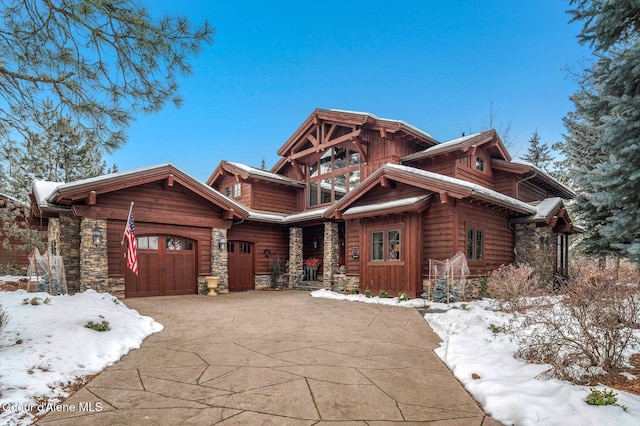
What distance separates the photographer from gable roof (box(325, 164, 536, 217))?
1027 centimetres

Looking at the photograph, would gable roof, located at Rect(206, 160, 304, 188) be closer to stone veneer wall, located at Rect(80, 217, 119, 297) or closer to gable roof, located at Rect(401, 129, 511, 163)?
gable roof, located at Rect(401, 129, 511, 163)

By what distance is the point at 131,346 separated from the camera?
17.5 feet

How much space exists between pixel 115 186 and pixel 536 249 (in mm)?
15140

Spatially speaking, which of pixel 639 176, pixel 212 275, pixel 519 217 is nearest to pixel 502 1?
pixel 519 217

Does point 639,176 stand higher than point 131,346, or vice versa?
point 639,176

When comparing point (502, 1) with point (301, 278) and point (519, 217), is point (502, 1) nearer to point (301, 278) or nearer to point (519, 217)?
point (519, 217)

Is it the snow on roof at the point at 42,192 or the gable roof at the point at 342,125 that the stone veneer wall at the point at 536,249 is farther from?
the snow on roof at the point at 42,192

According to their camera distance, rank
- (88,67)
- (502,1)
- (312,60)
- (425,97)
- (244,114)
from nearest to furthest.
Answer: (88,67) → (502,1) → (312,60) → (244,114) → (425,97)

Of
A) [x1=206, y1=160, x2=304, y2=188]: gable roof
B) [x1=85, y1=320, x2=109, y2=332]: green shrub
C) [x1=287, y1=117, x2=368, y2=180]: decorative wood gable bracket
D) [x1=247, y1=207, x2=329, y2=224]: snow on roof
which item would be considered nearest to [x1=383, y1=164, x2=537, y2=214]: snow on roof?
[x1=287, y1=117, x2=368, y2=180]: decorative wood gable bracket

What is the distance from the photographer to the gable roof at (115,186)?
10.3m

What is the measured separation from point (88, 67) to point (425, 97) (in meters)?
37.1

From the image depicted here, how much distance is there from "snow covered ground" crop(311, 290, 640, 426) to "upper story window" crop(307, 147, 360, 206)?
36.0 feet

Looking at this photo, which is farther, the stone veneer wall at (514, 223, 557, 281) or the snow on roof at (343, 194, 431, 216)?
the stone veneer wall at (514, 223, 557, 281)

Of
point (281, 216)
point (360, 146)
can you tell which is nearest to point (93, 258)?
point (281, 216)
